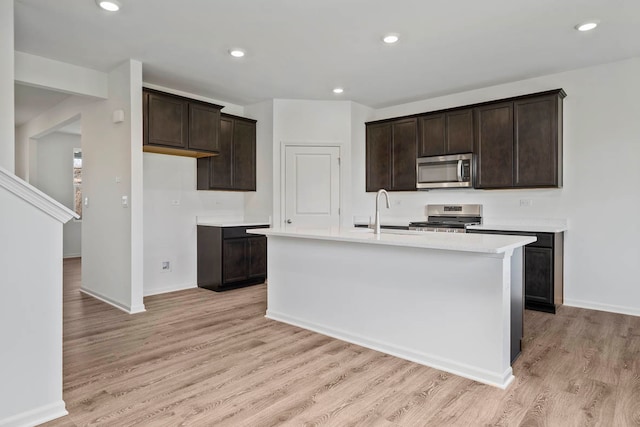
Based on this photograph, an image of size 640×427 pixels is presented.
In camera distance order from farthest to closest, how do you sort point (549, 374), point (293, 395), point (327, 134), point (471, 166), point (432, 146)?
point (327, 134) < point (432, 146) < point (471, 166) < point (549, 374) < point (293, 395)

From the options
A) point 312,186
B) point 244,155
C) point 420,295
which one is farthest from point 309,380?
point 244,155

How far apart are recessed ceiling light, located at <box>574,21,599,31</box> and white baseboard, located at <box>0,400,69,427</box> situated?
14.9 feet

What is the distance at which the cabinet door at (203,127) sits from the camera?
468cm

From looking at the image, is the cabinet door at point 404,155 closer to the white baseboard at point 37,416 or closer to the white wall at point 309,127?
the white wall at point 309,127

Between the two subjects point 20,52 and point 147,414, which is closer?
point 147,414

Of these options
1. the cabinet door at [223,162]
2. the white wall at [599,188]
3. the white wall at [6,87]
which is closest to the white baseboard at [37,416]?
the white wall at [6,87]

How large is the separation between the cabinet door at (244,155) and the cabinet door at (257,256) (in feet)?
2.69

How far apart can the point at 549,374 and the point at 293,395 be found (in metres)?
1.71

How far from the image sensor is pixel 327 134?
5586 millimetres

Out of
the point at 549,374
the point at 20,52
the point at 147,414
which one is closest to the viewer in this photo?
the point at 147,414

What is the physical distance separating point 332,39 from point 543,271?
125 inches

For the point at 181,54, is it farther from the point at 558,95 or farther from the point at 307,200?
the point at 558,95

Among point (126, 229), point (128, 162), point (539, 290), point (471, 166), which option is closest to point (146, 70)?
point (128, 162)

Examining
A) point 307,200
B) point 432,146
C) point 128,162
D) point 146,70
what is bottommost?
point 307,200
